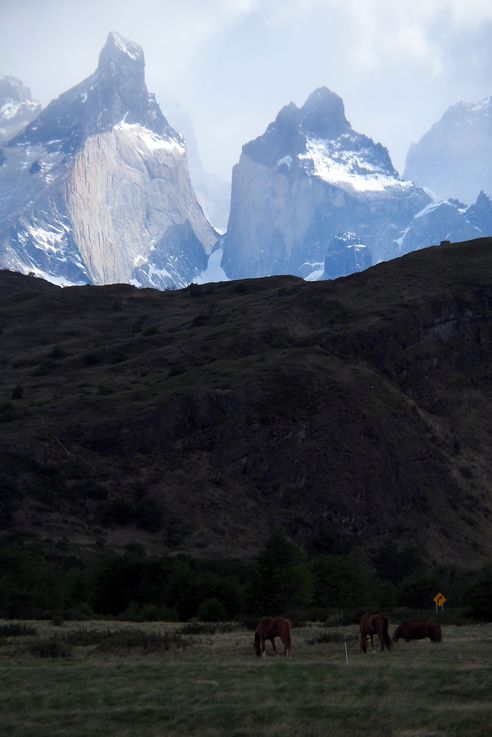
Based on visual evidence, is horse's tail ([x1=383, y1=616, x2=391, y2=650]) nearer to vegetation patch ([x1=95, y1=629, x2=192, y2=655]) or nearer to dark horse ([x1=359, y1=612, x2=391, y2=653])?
dark horse ([x1=359, y1=612, x2=391, y2=653])

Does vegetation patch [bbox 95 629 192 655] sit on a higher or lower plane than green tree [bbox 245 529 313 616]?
lower

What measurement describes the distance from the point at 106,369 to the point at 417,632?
89.2 meters

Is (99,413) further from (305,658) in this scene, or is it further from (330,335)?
(305,658)

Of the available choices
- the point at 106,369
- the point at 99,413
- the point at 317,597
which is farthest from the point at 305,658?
the point at 106,369

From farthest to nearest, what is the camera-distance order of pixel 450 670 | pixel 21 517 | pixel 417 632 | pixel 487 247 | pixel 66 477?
1. pixel 487 247
2. pixel 66 477
3. pixel 21 517
4. pixel 417 632
5. pixel 450 670

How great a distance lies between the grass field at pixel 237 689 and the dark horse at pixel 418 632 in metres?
0.28

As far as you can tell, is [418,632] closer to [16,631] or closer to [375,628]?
[375,628]

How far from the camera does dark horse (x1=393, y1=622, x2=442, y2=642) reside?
103 ft

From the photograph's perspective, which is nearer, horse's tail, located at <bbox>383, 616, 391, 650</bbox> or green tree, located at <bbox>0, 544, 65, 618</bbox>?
horse's tail, located at <bbox>383, 616, 391, 650</bbox>

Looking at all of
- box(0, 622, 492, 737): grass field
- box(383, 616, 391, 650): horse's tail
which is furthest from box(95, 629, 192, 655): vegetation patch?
box(383, 616, 391, 650): horse's tail

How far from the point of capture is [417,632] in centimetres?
3161

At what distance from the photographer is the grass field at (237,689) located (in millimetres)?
19953

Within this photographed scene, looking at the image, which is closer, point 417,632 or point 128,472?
point 417,632

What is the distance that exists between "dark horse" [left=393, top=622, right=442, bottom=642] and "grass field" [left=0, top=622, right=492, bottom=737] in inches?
11.1
